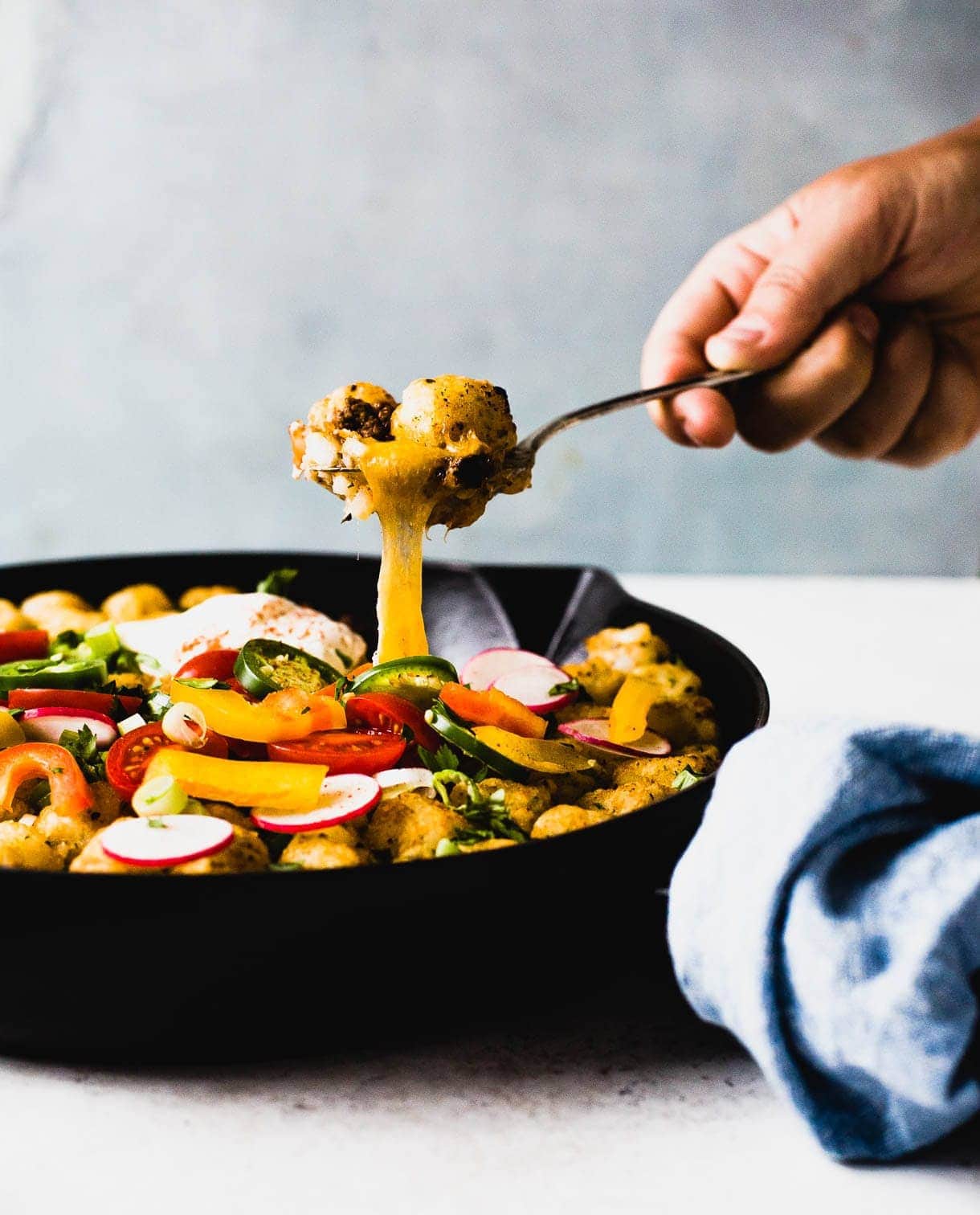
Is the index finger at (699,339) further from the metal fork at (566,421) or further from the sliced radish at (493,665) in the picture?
the sliced radish at (493,665)

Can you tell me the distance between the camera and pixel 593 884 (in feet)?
3.57

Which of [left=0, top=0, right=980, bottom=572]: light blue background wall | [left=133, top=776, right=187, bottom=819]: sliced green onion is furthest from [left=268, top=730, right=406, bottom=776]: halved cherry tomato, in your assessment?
[left=0, top=0, right=980, bottom=572]: light blue background wall

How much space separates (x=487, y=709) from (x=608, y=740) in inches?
7.4

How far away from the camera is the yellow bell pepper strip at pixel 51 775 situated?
1.30 metres

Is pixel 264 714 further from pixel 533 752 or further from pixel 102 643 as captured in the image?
pixel 102 643

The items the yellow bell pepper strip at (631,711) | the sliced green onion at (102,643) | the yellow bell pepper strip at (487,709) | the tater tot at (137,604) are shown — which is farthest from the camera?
the tater tot at (137,604)

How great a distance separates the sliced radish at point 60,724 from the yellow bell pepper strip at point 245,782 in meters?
0.24

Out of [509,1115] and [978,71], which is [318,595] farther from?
[978,71]

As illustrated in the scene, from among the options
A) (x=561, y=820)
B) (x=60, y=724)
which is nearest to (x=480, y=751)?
(x=561, y=820)

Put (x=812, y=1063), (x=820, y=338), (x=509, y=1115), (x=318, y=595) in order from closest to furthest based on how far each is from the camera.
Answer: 1. (x=812, y=1063)
2. (x=509, y=1115)
3. (x=820, y=338)
4. (x=318, y=595)

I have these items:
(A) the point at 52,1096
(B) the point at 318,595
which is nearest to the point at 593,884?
(A) the point at 52,1096

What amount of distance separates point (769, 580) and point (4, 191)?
2.92 meters

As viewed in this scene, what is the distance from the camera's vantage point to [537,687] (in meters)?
1.75

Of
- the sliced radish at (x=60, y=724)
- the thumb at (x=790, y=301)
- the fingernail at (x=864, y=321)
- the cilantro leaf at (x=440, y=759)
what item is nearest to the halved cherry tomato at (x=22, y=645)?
the sliced radish at (x=60, y=724)
